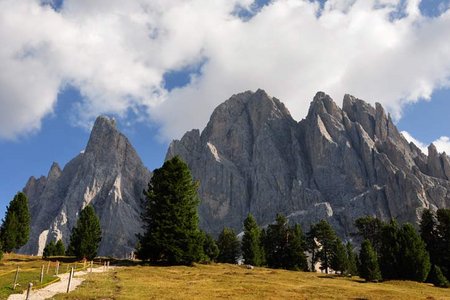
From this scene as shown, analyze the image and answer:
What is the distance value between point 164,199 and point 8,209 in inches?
1697

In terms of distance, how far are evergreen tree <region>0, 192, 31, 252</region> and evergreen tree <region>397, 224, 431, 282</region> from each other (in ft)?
224

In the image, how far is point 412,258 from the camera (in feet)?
214

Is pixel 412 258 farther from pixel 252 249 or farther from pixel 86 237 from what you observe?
pixel 86 237

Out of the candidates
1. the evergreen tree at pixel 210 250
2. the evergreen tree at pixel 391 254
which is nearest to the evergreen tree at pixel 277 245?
the evergreen tree at pixel 210 250

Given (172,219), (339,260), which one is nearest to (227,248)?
(339,260)

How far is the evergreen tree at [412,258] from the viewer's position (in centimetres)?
6444

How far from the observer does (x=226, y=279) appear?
43.5 meters

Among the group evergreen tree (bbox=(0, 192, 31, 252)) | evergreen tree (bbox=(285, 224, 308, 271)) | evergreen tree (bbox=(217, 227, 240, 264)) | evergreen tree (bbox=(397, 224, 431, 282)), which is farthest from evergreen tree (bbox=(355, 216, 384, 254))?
evergreen tree (bbox=(0, 192, 31, 252))

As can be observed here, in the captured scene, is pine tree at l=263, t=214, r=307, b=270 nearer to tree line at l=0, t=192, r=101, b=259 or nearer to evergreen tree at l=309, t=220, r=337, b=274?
evergreen tree at l=309, t=220, r=337, b=274

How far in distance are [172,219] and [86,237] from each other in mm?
27072

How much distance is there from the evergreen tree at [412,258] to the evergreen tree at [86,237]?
52.4 meters

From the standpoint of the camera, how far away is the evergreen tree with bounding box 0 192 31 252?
79.4 m

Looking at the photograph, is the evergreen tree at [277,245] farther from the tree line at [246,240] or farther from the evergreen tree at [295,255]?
the evergreen tree at [295,255]

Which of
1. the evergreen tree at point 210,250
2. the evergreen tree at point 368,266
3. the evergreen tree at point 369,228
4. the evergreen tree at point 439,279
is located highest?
the evergreen tree at point 369,228
